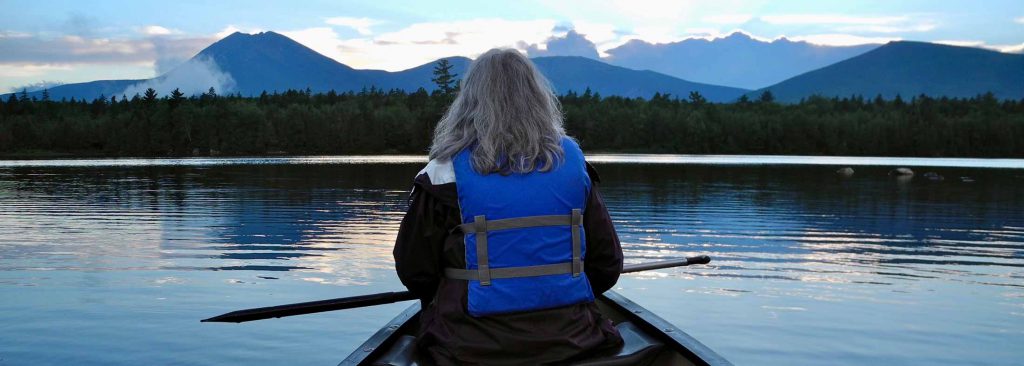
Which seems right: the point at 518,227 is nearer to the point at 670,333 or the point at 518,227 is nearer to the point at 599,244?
the point at 599,244

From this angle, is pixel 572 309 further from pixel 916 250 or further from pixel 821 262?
pixel 916 250

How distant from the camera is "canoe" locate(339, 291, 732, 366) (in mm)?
4691

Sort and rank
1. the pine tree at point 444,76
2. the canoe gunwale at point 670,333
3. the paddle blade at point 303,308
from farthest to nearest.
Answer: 1. the pine tree at point 444,76
2. the paddle blade at point 303,308
3. the canoe gunwale at point 670,333

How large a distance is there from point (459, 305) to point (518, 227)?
471 millimetres

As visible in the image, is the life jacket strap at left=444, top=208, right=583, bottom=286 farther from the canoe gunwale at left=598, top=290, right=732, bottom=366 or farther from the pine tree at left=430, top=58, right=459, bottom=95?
the pine tree at left=430, top=58, right=459, bottom=95

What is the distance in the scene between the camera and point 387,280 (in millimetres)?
12289

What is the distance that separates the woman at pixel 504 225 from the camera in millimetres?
4020

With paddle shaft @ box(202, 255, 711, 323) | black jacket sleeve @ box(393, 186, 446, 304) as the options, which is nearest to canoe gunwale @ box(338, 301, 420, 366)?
paddle shaft @ box(202, 255, 711, 323)

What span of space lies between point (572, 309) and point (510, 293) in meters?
0.33

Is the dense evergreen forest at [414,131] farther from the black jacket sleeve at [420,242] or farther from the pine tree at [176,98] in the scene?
the black jacket sleeve at [420,242]

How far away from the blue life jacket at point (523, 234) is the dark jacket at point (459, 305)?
6 centimetres

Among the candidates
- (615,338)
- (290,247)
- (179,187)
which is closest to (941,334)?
(615,338)

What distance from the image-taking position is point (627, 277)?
12.5 m

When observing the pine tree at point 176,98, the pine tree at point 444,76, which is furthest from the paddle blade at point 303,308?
the pine tree at point 444,76
